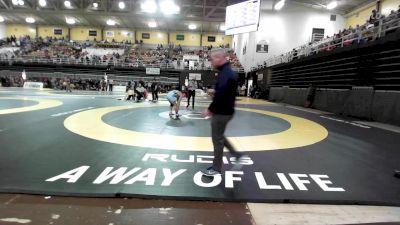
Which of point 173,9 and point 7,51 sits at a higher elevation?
A: point 173,9

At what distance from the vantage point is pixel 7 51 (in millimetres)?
43469

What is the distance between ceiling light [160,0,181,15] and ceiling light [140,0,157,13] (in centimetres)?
97

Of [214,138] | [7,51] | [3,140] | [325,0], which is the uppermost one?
[325,0]

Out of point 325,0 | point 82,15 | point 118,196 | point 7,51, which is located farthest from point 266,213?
point 7,51

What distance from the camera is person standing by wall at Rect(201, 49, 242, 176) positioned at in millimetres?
3746

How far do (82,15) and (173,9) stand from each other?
14561 mm

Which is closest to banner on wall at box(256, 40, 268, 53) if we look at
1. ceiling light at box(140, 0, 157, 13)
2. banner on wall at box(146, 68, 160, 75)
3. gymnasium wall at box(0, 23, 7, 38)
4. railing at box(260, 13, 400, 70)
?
railing at box(260, 13, 400, 70)

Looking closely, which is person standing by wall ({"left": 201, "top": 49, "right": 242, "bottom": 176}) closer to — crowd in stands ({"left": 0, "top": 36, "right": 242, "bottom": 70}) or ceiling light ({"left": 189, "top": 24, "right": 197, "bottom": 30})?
crowd in stands ({"left": 0, "top": 36, "right": 242, "bottom": 70})

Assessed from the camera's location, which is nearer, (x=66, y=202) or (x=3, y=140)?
(x=66, y=202)

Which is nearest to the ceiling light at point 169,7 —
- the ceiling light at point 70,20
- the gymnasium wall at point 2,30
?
the ceiling light at point 70,20

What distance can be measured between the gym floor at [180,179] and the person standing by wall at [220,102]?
0.33 m

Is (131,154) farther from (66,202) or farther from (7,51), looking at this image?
(7,51)

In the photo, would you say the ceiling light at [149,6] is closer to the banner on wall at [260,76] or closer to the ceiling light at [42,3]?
the ceiling light at [42,3]

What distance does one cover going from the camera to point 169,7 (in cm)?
3725
